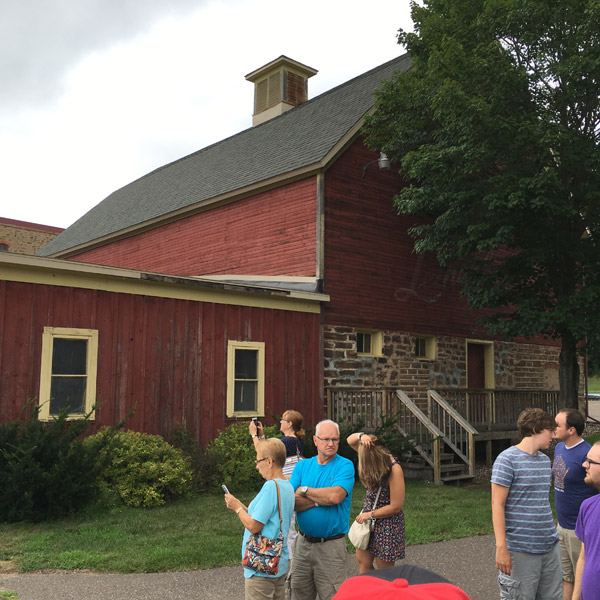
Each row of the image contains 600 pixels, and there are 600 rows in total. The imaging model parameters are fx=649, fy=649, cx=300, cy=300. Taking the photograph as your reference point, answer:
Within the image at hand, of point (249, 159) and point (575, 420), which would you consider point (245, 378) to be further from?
point (249, 159)

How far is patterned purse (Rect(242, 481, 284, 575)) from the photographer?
4121mm

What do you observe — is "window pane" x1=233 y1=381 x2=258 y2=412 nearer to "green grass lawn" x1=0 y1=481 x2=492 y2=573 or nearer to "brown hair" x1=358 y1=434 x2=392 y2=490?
"green grass lawn" x1=0 y1=481 x2=492 y2=573

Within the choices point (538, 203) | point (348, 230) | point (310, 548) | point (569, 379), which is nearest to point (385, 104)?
point (348, 230)

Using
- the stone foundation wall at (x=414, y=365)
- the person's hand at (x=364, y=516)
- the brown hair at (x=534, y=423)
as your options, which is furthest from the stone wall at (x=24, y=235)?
the brown hair at (x=534, y=423)

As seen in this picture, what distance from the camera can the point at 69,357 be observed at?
36.2ft

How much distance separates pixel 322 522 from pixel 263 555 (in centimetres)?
64

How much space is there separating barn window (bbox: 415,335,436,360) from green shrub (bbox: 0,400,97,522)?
10254 millimetres

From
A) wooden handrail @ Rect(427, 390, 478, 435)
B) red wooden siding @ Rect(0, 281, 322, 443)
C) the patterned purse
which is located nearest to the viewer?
the patterned purse

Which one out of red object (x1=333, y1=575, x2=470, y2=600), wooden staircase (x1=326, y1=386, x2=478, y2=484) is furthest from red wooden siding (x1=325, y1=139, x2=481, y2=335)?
red object (x1=333, y1=575, x2=470, y2=600)

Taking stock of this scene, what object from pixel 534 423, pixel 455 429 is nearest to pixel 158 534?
pixel 534 423

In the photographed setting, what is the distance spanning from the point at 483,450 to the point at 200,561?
42.5 feet

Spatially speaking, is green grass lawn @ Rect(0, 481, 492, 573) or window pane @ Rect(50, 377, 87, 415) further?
window pane @ Rect(50, 377, 87, 415)

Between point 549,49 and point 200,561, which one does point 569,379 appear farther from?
point 200,561

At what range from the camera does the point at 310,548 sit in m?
4.67
